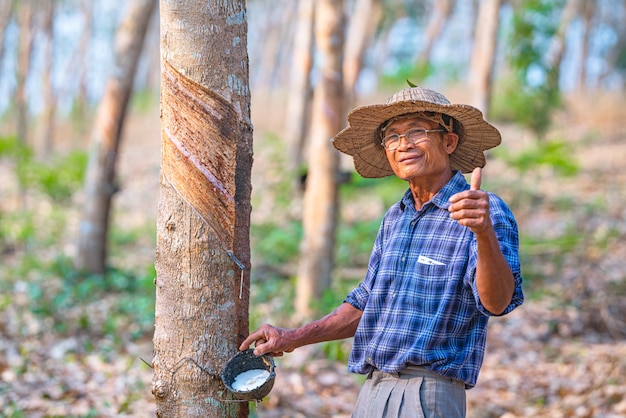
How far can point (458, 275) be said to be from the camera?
2205 millimetres

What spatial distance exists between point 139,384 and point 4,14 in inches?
705

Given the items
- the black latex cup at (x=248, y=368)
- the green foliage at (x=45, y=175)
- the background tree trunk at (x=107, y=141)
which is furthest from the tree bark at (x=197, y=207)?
the green foliage at (x=45, y=175)

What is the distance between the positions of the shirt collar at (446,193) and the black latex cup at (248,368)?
0.78 metres

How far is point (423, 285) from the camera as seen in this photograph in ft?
7.48

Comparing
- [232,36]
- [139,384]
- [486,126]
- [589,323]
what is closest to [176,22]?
[232,36]

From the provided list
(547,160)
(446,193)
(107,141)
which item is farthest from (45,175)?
(446,193)

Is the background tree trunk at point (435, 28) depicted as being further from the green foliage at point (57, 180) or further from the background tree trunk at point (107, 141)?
the background tree trunk at point (107, 141)

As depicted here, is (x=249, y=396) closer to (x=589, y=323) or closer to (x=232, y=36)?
(x=232, y=36)

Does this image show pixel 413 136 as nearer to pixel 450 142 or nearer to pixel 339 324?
pixel 450 142

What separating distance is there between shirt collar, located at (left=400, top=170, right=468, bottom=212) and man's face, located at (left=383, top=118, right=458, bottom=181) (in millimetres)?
48

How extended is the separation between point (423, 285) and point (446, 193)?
349 millimetres

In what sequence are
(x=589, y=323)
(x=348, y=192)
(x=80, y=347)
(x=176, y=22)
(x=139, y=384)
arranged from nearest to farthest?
1. (x=176, y=22)
2. (x=139, y=384)
3. (x=80, y=347)
4. (x=589, y=323)
5. (x=348, y=192)

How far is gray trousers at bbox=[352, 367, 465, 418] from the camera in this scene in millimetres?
2250

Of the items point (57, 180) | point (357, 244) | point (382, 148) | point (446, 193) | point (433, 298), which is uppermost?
point (382, 148)
